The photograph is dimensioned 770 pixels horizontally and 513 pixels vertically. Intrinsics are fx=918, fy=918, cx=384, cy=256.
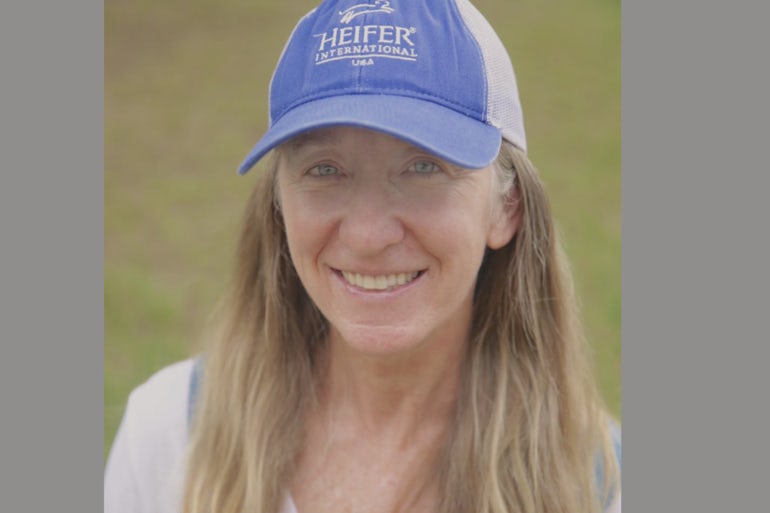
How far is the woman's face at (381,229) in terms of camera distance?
4.62 ft

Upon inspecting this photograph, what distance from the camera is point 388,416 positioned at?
1.69 meters

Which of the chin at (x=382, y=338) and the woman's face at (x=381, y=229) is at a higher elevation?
the woman's face at (x=381, y=229)

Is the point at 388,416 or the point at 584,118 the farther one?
the point at 584,118

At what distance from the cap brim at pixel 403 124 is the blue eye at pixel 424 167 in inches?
2.5

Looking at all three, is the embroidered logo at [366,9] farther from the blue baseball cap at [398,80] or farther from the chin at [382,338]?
the chin at [382,338]

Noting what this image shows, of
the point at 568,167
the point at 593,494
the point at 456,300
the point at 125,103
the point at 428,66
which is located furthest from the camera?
the point at 125,103

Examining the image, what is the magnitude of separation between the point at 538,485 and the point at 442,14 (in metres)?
0.82

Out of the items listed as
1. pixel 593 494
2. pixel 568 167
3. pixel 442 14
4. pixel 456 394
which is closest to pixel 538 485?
A: pixel 593 494

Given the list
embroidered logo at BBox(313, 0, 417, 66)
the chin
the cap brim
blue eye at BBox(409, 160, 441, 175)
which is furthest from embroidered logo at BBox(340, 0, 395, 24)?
the chin

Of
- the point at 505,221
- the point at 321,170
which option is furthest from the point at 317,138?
the point at 505,221

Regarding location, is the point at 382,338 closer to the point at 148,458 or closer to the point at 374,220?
the point at 374,220

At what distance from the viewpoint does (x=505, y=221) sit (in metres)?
1.60

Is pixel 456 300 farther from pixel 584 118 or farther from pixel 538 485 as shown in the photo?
pixel 584 118

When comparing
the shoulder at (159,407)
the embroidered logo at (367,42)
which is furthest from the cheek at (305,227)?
the shoulder at (159,407)
